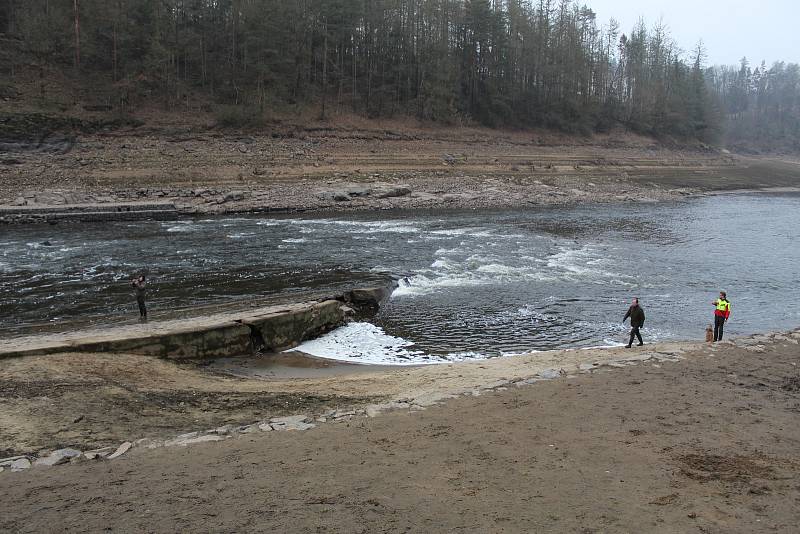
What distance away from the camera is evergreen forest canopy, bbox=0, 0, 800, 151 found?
51125 mm

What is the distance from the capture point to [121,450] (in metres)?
7.62

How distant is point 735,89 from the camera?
155 metres

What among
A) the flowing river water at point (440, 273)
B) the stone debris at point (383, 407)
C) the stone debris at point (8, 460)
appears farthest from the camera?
the flowing river water at point (440, 273)

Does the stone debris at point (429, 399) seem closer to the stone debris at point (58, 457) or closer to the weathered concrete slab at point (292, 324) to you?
the stone debris at point (58, 457)

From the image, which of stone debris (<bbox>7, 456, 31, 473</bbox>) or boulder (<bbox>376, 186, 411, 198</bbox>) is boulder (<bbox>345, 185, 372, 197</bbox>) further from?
stone debris (<bbox>7, 456, 31, 473</bbox>)

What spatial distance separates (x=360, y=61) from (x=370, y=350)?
58487 mm

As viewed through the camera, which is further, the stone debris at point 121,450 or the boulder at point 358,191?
the boulder at point 358,191

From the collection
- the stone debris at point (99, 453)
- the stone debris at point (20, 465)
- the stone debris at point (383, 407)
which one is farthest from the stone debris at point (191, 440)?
the stone debris at point (383, 407)

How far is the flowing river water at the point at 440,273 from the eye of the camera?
1585 centimetres

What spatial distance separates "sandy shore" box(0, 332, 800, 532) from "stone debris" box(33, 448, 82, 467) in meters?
0.21

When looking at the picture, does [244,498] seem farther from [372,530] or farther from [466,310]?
[466,310]

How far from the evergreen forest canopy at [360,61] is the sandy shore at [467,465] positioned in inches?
1819

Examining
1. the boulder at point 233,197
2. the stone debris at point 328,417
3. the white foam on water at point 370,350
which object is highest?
the boulder at point 233,197

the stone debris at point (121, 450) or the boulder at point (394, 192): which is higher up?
the boulder at point (394, 192)
